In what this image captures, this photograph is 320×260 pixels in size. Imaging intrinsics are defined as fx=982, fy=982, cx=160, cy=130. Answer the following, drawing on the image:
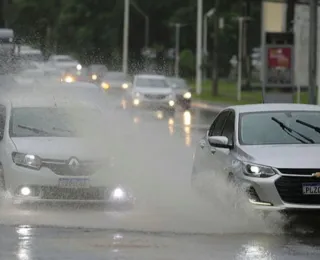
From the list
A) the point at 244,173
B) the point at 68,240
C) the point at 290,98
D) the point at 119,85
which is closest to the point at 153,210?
the point at 244,173

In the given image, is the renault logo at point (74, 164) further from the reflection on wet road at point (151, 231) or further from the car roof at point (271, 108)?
the car roof at point (271, 108)

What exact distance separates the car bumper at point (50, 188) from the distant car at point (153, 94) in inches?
1064

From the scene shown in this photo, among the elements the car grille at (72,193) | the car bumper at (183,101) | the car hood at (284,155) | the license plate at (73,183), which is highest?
the car hood at (284,155)

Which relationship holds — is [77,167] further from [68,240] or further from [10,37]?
[10,37]

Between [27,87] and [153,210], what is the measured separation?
8.84m

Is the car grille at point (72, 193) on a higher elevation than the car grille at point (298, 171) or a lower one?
lower

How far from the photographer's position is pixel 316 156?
439 inches

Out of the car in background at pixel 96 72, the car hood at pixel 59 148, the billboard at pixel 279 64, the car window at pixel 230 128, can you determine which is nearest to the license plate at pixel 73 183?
the car hood at pixel 59 148

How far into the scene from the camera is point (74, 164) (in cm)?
1240

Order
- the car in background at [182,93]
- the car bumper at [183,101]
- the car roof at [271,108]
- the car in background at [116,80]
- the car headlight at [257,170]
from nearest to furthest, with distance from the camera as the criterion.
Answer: the car headlight at [257,170]
the car roof at [271,108]
the car bumper at [183,101]
the car in background at [182,93]
the car in background at [116,80]

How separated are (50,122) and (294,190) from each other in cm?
421

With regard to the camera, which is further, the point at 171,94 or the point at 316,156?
the point at 171,94

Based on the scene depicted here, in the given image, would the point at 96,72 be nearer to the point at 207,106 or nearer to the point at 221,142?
the point at 207,106

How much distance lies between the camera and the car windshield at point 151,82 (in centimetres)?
4131
